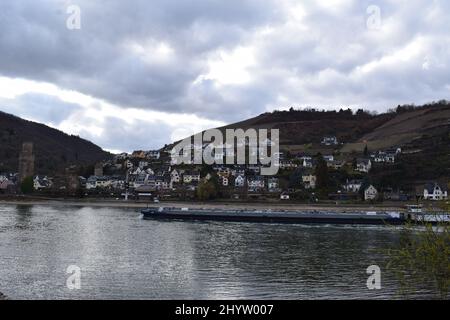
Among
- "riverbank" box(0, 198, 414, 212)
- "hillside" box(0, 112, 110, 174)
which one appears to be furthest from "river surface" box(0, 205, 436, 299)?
"hillside" box(0, 112, 110, 174)

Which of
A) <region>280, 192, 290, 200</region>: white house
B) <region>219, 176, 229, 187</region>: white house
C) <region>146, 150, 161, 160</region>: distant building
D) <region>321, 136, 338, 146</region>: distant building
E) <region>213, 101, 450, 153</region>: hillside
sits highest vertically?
<region>213, 101, 450, 153</region>: hillside

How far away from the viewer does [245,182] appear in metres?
94.3

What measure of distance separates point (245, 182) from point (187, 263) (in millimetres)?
68503

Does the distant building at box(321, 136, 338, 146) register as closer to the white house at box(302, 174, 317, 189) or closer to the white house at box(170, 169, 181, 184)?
the white house at box(302, 174, 317, 189)

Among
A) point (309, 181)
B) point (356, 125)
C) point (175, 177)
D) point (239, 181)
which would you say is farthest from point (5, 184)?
point (356, 125)

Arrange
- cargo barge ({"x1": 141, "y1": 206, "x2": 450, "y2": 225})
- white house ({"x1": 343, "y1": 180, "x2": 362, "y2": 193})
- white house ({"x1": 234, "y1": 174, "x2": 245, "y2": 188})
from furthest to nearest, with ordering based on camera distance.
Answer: white house ({"x1": 234, "y1": 174, "x2": 245, "y2": 188}) → white house ({"x1": 343, "y1": 180, "x2": 362, "y2": 193}) → cargo barge ({"x1": 141, "y1": 206, "x2": 450, "y2": 225})

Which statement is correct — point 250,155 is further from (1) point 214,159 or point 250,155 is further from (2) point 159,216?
(2) point 159,216

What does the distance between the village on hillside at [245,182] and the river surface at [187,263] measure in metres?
36.5

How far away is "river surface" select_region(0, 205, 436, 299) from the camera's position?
63.5ft

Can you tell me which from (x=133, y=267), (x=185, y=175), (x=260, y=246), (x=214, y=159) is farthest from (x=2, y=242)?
(x=214, y=159)

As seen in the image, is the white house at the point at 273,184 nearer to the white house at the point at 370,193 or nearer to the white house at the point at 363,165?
the white house at the point at 363,165

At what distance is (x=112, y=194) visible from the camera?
9062cm

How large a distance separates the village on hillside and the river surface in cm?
3647
